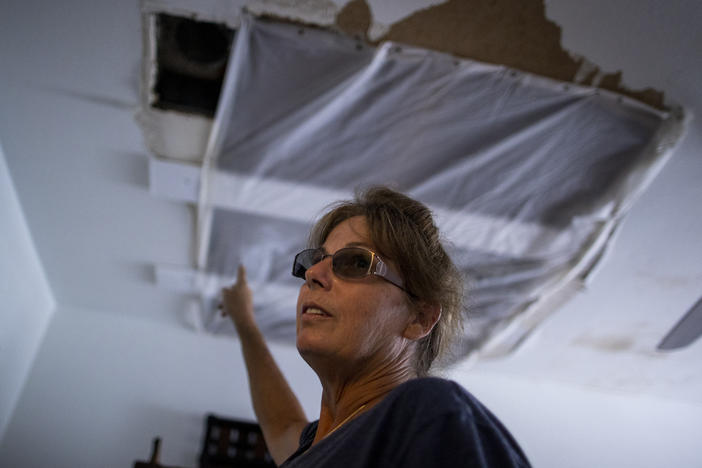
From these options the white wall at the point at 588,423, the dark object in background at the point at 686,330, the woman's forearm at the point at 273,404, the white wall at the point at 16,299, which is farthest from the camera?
the white wall at the point at 588,423

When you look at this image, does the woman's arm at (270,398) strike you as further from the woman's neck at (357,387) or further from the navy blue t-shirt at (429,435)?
the navy blue t-shirt at (429,435)

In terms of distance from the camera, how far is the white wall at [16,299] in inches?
92.0

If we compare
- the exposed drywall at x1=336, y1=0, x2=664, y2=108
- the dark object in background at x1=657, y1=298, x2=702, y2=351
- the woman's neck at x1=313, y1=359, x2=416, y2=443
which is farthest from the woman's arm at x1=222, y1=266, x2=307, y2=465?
the dark object in background at x1=657, y1=298, x2=702, y2=351

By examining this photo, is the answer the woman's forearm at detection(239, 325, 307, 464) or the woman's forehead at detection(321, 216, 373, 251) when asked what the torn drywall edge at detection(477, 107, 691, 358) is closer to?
the woman's forehead at detection(321, 216, 373, 251)

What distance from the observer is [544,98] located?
1.72m

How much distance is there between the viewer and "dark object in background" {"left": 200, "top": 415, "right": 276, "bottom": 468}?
113 inches

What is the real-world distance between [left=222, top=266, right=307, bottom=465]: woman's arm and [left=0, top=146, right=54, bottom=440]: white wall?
1350mm

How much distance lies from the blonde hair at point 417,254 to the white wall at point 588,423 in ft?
7.75

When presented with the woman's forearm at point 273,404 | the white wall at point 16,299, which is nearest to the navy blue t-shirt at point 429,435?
the woman's forearm at point 273,404

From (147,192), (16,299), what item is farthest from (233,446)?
(147,192)

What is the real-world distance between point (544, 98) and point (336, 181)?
2.76 feet

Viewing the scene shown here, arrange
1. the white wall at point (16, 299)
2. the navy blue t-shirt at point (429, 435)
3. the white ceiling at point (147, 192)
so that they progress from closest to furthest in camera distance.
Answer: the navy blue t-shirt at point (429, 435), the white ceiling at point (147, 192), the white wall at point (16, 299)

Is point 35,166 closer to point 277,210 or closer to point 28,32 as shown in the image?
point 28,32

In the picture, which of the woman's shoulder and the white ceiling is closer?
the woman's shoulder
